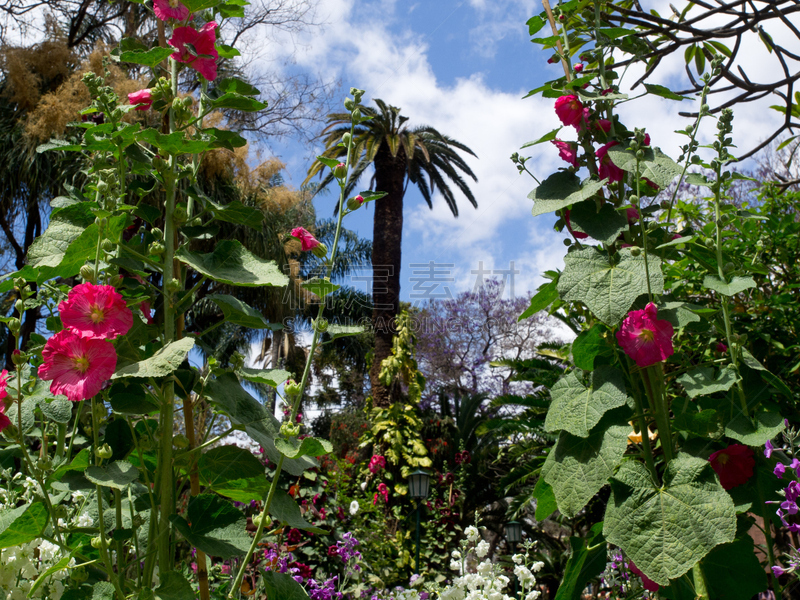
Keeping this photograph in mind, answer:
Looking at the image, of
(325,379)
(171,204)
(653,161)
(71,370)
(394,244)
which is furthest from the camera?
(325,379)

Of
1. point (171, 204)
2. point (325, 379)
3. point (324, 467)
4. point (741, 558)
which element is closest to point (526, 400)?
point (324, 467)

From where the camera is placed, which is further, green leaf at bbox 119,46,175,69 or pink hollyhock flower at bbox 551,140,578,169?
pink hollyhock flower at bbox 551,140,578,169

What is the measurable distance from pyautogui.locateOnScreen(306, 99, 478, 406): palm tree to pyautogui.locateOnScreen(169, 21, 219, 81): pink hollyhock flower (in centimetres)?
772

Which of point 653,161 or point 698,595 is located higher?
point 653,161

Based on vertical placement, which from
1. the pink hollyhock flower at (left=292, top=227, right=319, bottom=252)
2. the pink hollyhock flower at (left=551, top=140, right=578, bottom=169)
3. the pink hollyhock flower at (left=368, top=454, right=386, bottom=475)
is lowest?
the pink hollyhock flower at (left=368, top=454, right=386, bottom=475)

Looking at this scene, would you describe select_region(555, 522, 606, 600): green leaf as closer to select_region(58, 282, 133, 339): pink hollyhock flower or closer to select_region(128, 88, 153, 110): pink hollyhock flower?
select_region(58, 282, 133, 339): pink hollyhock flower

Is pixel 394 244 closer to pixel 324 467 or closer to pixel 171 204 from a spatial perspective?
pixel 324 467

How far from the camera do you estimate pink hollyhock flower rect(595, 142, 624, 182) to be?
1.35 m

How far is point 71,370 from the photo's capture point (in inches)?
33.4

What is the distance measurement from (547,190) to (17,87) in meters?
9.30

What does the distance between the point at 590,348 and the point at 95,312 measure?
39.1 inches

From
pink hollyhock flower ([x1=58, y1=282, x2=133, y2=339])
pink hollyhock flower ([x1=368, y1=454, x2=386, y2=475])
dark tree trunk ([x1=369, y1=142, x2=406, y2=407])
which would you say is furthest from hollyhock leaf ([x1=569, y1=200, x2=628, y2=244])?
dark tree trunk ([x1=369, y1=142, x2=406, y2=407])

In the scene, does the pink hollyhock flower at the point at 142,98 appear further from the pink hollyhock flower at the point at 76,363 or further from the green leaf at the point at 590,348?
the green leaf at the point at 590,348

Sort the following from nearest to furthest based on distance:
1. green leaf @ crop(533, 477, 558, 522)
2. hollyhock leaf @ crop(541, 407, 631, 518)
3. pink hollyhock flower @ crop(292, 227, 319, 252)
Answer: hollyhock leaf @ crop(541, 407, 631, 518)
pink hollyhock flower @ crop(292, 227, 319, 252)
green leaf @ crop(533, 477, 558, 522)
